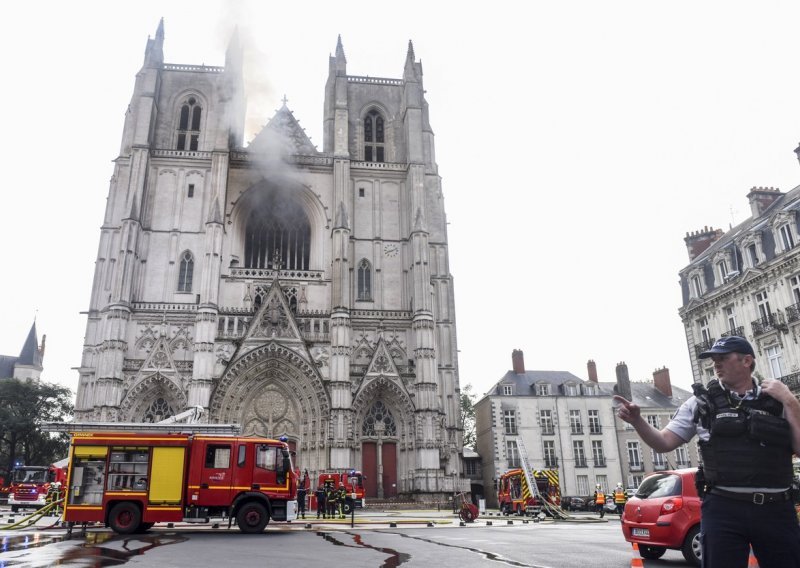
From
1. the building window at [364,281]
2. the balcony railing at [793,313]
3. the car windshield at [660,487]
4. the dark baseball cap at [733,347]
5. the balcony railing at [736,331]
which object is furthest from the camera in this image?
the building window at [364,281]

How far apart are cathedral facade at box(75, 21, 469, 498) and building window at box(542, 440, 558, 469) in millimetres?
9928

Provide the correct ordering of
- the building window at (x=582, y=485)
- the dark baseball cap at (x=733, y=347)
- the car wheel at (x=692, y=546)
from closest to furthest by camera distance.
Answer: the dark baseball cap at (x=733, y=347)
the car wheel at (x=692, y=546)
the building window at (x=582, y=485)

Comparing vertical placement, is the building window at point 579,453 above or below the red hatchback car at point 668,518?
above

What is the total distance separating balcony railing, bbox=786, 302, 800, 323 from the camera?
23078 mm

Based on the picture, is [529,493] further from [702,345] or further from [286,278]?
[286,278]

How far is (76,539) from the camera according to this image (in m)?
12.1

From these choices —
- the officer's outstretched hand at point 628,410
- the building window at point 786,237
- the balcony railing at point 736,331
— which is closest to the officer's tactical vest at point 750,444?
the officer's outstretched hand at point 628,410

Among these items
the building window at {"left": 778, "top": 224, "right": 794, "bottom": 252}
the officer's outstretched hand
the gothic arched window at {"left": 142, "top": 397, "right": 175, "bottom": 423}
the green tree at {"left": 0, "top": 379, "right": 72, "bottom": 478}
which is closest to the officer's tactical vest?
the officer's outstretched hand

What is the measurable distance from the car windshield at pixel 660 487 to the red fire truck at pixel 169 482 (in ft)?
26.6

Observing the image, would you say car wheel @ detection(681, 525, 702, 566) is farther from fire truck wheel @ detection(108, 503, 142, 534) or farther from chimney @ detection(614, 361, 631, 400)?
chimney @ detection(614, 361, 631, 400)

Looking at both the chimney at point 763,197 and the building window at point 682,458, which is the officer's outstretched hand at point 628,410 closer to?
the chimney at point 763,197

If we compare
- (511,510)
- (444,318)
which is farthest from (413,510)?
(444,318)

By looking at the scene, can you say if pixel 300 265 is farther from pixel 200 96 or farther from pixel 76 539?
pixel 76 539

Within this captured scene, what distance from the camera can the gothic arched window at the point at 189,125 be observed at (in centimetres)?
3878
